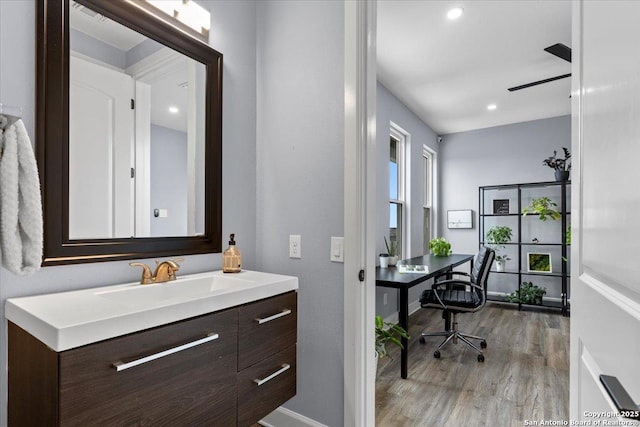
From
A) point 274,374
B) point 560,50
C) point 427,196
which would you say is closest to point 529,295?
point 427,196

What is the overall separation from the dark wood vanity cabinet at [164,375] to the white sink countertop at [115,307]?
0.08 ft

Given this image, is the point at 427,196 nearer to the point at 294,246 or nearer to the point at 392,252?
the point at 392,252

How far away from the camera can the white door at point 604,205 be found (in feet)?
1.75

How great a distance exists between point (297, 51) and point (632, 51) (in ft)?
4.92

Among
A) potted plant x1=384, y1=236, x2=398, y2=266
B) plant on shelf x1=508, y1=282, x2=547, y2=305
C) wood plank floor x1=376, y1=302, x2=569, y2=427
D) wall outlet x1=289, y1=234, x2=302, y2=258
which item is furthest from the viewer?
plant on shelf x1=508, y1=282, x2=547, y2=305

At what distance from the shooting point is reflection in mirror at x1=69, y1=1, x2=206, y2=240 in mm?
1260

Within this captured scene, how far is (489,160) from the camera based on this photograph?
17.8ft

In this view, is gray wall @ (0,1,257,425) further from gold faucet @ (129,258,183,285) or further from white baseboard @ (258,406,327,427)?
white baseboard @ (258,406,327,427)

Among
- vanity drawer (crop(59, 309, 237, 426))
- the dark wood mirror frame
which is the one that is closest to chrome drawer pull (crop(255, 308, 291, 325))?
vanity drawer (crop(59, 309, 237, 426))

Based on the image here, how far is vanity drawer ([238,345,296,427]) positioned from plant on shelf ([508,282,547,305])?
14.3 feet

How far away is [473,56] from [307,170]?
2.45 meters

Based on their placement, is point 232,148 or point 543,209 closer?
point 232,148

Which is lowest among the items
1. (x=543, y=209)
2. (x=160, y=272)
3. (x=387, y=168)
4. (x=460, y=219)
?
(x=160, y=272)

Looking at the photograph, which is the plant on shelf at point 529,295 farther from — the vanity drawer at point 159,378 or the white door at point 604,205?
the vanity drawer at point 159,378
